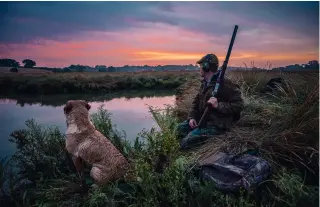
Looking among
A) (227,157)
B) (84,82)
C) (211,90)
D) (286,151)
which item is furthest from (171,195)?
(84,82)

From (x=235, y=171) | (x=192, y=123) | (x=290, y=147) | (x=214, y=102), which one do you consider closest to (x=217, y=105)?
(x=214, y=102)

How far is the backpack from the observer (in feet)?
10.4

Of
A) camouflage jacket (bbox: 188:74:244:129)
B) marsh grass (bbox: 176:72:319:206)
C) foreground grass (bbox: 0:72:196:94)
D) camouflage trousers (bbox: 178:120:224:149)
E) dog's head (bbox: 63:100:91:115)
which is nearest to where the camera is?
marsh grass (bbox: 176:72:319:206)

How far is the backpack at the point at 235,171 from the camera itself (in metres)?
3.16

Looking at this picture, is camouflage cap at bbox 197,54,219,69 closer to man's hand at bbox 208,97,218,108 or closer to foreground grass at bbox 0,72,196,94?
man's hand at bbox 208,97,218,108

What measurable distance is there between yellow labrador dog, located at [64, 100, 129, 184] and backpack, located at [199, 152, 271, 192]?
1.17 meters

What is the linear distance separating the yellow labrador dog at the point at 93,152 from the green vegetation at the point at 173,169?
169 millimetres

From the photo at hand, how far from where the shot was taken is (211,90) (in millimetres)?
4605

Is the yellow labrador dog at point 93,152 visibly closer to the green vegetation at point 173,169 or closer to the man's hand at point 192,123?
the green vegetation at point 173,169

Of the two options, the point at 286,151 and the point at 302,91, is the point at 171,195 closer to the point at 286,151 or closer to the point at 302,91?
the point at 286,151

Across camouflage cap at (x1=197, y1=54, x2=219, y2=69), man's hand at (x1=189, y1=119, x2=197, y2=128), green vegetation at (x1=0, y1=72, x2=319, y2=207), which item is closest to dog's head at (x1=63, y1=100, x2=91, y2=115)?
green vegetation at (x1=0, y1=72, x2=319, y2=207)

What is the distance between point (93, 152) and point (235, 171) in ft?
6.32

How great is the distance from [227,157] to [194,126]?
1.36m

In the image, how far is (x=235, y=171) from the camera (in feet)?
10.6
